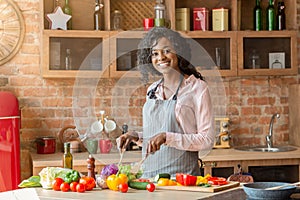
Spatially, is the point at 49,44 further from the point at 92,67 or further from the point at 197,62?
the point at 197,62

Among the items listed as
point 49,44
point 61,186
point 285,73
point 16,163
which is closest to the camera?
point 61,186

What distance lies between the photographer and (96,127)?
5.41 m

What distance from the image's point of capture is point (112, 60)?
17.6 ft

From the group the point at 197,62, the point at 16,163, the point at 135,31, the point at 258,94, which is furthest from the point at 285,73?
the point at 16,163

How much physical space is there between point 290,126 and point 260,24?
101cm

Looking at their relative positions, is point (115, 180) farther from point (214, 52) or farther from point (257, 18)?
point (257, 18)

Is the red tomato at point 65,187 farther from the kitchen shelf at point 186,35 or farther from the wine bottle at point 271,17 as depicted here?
Answer: the wine bottle at point 271,17

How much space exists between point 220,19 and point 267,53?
0.55 meters

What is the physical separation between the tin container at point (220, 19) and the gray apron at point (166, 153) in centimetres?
197

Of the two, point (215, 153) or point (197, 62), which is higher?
point (197, 62)

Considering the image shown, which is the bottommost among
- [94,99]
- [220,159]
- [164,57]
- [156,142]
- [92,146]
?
[220,159]

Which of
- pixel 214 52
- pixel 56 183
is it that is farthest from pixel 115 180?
pixel 214 52

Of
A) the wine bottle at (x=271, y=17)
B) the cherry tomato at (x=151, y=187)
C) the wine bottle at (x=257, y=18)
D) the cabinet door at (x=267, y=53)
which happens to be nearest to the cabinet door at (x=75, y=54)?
the cabinet door at (x=267, y=53)

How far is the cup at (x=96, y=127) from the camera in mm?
5331
